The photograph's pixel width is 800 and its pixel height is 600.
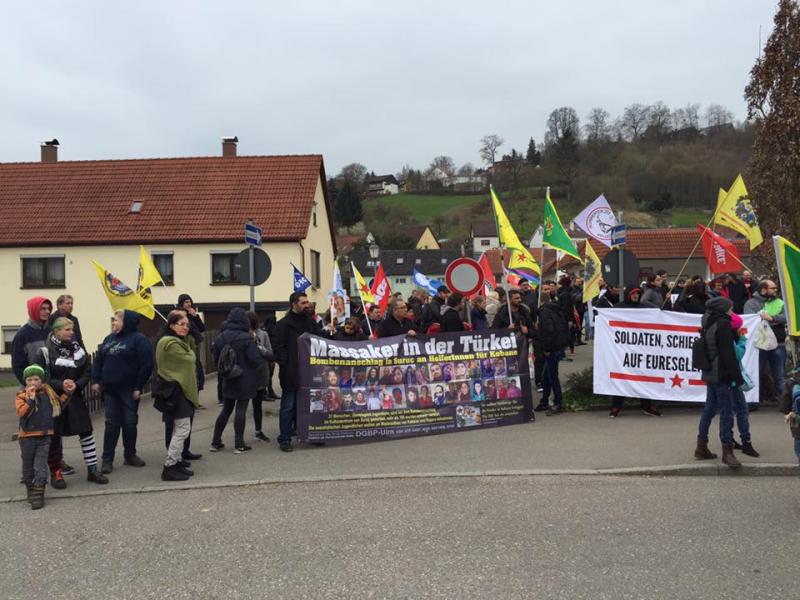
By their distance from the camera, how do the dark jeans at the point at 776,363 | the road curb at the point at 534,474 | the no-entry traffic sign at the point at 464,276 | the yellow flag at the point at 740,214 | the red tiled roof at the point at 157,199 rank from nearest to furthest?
1. the road curb at the point at 534,474
2. the dark jeans at the point at 776,363
3. the no-entry traffic sign at the point at 464,276
4. the yellow flag at the point at 740,214
5. the red tiled roof at the point at 157,199

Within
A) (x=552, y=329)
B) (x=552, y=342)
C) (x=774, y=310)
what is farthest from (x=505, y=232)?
(x=774, y=310)

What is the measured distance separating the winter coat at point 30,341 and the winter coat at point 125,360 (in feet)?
2.05

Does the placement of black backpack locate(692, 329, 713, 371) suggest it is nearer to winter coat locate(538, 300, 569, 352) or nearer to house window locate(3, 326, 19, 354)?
winter coat locate(538, 300, 569, 352)

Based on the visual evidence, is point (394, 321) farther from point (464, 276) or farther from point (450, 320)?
point (464, 276)

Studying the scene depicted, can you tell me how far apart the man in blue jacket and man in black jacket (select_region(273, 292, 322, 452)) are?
5.01 feet

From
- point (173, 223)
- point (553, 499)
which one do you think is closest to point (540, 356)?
point (553, 499)

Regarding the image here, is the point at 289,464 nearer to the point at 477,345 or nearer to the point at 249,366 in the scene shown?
the point at 249,366

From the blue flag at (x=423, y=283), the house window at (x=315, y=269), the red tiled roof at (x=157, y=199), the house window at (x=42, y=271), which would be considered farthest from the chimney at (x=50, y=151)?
the blue flag at (x=423, y=283)

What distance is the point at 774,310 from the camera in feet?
31.6

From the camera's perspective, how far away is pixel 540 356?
1021cm

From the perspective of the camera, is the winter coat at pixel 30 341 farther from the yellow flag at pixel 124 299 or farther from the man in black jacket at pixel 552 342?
the man in black jacket at pixel 552 342

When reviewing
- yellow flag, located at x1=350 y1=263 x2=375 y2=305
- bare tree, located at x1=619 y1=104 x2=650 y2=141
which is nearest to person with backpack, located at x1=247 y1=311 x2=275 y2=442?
yellow flag, located at x1=350 y1=263 x2=375 y2=305

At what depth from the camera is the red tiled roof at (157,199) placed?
27.2 meters

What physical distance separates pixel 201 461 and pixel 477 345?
3.85 m
